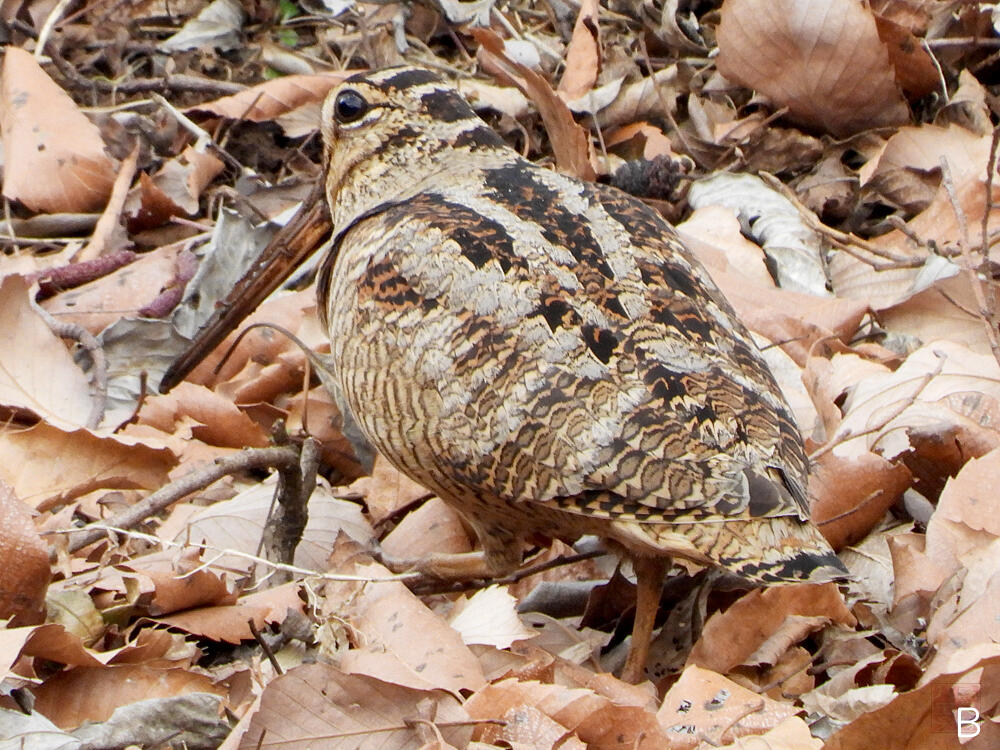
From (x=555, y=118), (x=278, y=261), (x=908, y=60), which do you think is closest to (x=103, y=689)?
(x=278, y=261)

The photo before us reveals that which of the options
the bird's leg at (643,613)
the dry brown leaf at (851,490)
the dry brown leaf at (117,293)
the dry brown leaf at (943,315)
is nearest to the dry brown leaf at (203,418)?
the dry brown leaf at (117,293)

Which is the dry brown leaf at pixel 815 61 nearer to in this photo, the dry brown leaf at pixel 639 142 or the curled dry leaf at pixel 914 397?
the dry brown leaf at pixel 639 142

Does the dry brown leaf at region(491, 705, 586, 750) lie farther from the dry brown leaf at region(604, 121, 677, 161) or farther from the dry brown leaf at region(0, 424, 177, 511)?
the dry brown leaf at region(604, 121, 677, 161)

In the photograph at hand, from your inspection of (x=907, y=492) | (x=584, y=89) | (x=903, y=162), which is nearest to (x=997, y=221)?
(x=903, y=162)

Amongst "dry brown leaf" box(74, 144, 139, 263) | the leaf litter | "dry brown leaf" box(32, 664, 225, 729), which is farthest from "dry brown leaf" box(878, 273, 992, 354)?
"dry brown leaf" box(74, 144, 139, 263)

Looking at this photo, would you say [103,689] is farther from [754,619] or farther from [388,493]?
[754,619]

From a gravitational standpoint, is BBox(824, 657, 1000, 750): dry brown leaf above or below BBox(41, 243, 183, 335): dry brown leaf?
above
